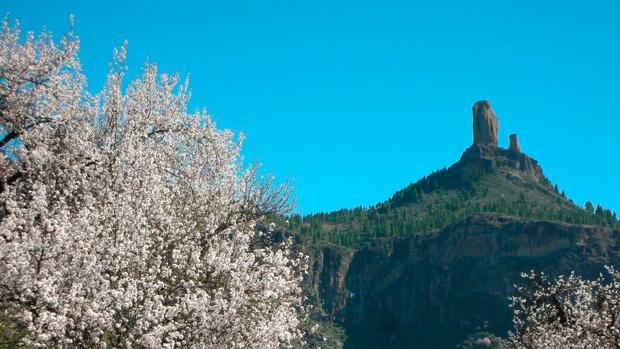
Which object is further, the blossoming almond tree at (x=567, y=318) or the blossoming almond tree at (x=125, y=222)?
the blossoming almond tree at (x=567, y=318)

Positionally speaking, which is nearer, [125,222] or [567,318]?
[125,222]

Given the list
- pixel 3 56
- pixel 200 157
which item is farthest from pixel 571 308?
pixel 3 56

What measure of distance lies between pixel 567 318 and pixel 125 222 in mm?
24015

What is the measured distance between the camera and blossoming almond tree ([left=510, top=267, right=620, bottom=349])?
29.8m

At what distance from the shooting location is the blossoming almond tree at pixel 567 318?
2978 centimetres

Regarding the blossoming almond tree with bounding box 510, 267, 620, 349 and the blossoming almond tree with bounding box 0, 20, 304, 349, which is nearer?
the blossoming almond tree with bounding box 0, 20, 304, 349

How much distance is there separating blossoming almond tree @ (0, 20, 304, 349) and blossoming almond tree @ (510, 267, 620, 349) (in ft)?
46.6

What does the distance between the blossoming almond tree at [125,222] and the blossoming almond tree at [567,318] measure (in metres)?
14.2

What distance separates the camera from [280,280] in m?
21.4

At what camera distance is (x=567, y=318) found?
33.2m

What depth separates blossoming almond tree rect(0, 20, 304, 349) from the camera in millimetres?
15320

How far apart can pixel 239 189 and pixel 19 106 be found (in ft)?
32.8

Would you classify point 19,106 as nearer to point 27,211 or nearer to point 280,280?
Result: point 27,211

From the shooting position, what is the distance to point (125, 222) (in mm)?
17906
